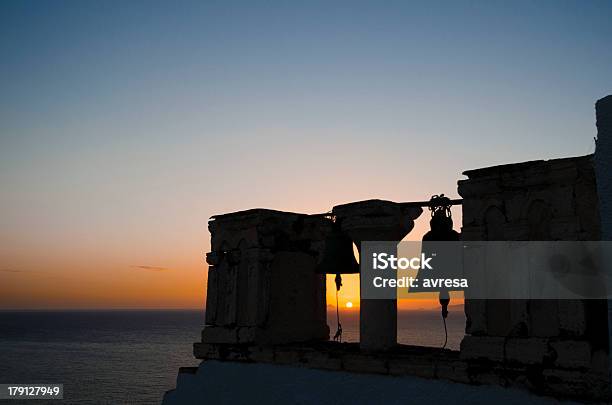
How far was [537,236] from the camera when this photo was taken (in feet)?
19.8

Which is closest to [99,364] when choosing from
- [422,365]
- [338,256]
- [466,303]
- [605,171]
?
[338,256]

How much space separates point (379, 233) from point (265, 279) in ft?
7.18

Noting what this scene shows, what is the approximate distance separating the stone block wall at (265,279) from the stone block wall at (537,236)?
3497mm

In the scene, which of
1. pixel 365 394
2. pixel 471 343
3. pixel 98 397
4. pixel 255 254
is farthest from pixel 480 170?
pixel 98 397

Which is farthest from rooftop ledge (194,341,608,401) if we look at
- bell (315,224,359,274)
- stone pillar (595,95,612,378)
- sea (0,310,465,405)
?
sea (0,310,465,405)

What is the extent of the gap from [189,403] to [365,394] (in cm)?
332

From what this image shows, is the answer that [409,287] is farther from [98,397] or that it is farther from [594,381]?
[98,397]

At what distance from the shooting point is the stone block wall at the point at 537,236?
218 inches

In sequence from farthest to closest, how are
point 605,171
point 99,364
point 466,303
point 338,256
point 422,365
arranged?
point 99,364 → point 338,256 → point 422,365 → point 466,303 → point 605,171

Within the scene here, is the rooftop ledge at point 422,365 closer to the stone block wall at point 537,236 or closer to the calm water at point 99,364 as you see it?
the stone block wall at point 537,236

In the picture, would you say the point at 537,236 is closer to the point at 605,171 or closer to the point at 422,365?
the point at 422,365

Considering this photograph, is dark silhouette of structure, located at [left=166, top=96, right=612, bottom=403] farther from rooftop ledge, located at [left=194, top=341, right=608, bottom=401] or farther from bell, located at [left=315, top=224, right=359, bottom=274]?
bell, located at [left=315, top=224, right=359, bottom=274]

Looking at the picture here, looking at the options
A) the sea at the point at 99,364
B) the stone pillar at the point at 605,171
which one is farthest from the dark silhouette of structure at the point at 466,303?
the sea at the point at 99,364

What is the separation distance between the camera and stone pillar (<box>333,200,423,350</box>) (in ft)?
24.6
